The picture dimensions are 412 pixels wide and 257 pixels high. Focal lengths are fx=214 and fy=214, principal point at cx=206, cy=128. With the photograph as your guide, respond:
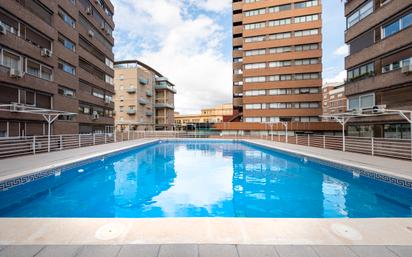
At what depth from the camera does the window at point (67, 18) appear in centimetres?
2112

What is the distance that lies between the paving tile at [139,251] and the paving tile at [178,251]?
91mm

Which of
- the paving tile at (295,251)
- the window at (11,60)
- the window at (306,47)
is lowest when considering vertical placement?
the paving tile at (295,251)

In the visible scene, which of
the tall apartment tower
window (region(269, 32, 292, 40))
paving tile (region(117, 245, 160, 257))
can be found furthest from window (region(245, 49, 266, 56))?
paving tile (region(117, 245, 160, 257))

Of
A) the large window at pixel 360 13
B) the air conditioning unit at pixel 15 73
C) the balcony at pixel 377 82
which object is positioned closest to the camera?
the air conditioning unit at pixel 15 73

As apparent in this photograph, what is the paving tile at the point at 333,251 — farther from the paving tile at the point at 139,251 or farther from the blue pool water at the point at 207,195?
the blue pool water at the point at 207,195

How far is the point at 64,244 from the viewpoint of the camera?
3027 mm

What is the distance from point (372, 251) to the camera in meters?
2.85

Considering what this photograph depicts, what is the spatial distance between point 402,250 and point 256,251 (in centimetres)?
196

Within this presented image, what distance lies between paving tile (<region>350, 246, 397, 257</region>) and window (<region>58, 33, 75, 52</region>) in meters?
26.4

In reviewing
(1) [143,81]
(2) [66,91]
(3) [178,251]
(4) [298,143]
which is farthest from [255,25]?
(3) [178,251]

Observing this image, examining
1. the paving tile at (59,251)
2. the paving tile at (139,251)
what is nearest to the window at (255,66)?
the paving tile at (139,251)

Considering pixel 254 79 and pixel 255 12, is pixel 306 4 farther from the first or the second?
pixel 254 79

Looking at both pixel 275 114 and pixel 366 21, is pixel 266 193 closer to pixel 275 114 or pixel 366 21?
pixel 366 21

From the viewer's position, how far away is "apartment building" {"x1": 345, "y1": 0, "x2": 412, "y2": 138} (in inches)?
611
